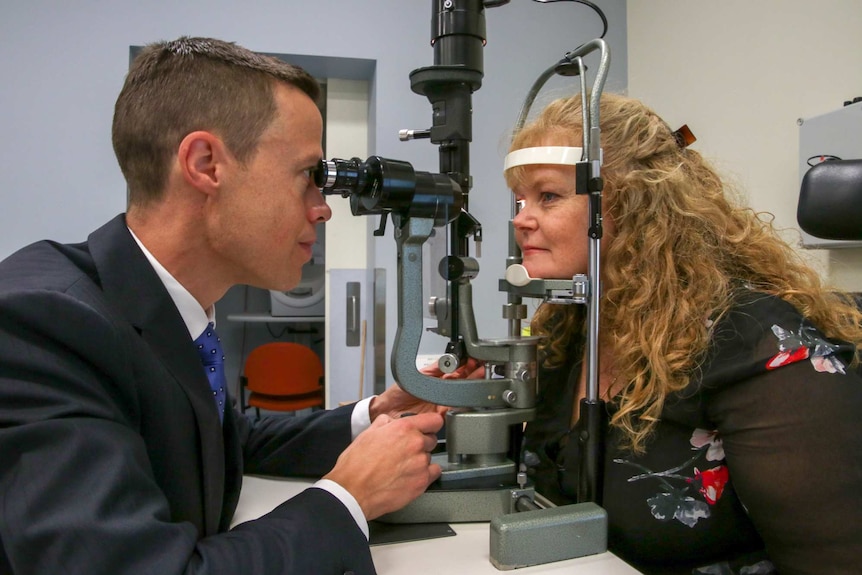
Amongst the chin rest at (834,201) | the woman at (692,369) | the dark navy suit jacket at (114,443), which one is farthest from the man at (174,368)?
the chin rest at (834,201)

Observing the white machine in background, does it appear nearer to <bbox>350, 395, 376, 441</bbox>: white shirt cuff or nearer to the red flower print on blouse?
<bbox>350, 395, 376, 441</bbox>: white shirt cuff

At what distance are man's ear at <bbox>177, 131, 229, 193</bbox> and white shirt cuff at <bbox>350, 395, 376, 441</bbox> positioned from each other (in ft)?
1.91

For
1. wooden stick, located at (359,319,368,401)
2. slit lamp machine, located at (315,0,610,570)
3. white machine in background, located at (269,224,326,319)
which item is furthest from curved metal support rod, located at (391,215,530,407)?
white machine in background, located at (269,224,326,319)

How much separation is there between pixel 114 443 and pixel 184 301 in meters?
0.38

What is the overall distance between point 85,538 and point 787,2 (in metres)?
2.51

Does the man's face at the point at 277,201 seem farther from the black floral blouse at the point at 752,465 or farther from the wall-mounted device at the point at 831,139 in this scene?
the wall-mounted device at the point at 831,139

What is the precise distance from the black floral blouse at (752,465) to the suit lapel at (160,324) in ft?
2.06

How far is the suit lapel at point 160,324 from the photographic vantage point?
887 mm

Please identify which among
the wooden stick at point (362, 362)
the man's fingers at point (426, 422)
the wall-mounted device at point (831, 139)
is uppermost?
the wall-mounted device at point (831, 139)

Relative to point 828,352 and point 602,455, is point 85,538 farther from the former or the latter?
point 828,352

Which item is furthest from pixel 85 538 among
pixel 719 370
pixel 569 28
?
pixel 569 28

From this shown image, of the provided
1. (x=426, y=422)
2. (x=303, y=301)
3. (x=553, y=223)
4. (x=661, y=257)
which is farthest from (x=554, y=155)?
(x=303, y=301)

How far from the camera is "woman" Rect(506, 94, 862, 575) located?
2.95 ft

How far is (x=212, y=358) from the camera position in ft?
3.59
